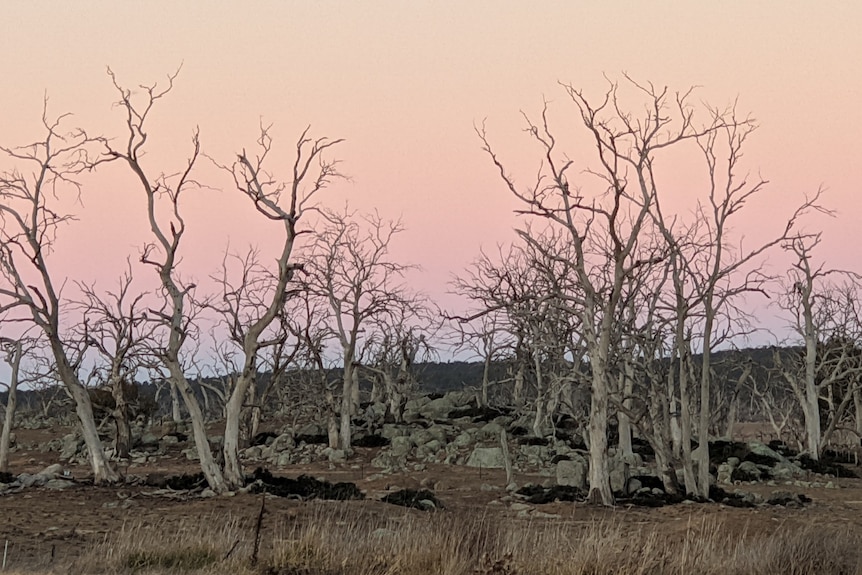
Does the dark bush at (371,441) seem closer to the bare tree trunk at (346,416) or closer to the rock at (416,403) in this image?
the bare tree trunk at (346,416)

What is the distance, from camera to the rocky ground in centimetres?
1852

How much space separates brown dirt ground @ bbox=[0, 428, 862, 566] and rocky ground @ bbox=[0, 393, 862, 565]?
0.05 metres

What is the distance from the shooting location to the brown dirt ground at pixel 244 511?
615 inches

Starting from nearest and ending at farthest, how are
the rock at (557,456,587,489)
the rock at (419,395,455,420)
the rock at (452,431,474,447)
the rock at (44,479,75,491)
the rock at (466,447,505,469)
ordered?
the rock at (44,479,75,491) → the rock at (557,456,587,489) → the rock at (466,447,505,469) → the rock at (452,431,474,447) → the rock at (419,395,455,420)

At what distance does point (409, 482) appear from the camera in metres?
29.3

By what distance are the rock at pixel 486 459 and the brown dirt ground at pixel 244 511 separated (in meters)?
3.58

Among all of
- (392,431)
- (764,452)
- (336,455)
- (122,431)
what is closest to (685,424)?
(764,452)

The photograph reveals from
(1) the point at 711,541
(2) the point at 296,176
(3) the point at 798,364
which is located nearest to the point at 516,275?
(3) the point at 798,364

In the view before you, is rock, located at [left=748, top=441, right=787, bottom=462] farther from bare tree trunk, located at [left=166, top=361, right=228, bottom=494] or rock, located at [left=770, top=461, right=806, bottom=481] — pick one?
bare tree trunk, located at [left=166, top=361, right=228, bottom=494]

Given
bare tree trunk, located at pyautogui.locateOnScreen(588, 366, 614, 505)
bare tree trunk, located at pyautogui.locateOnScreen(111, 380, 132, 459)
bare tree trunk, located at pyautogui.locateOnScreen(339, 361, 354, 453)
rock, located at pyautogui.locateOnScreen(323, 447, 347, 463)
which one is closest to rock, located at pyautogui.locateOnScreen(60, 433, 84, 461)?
bare tree trunk, located at pyautogui.locateOnScreen(111, 380, 132, 459)

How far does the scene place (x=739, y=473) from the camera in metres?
32.1

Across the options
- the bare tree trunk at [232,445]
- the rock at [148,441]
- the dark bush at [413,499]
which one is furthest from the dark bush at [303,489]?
the rock at [148,441]

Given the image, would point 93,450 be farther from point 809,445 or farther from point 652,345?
point 809,445

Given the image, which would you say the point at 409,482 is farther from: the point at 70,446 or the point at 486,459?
the point at 70,446
